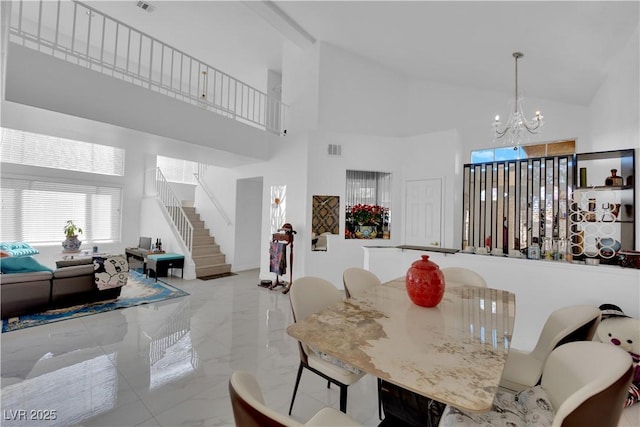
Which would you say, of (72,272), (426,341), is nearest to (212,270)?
(72,272)

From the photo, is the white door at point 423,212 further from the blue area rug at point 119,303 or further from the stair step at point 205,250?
the stair step at point 205,250

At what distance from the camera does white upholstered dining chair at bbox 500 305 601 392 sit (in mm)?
1590

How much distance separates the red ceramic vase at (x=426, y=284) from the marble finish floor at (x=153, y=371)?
3.15 ft

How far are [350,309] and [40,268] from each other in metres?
4.91

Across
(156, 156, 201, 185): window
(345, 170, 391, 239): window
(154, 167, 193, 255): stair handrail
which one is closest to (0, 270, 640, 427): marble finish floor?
(345, 170, 391, 239): window

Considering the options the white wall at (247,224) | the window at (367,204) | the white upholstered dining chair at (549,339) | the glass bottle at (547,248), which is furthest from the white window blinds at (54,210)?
the glass bottle at (547,248)

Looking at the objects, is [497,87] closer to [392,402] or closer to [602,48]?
[602,48]

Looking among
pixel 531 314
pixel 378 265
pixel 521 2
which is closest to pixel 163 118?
pixel 378 265

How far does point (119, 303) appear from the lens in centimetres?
445

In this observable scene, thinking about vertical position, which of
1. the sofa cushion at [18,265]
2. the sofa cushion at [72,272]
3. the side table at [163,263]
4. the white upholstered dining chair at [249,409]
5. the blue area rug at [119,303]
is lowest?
the blue area rug at [119,303]

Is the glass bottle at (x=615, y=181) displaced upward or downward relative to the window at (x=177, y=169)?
downward

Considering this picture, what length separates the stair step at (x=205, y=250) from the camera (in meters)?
6.82

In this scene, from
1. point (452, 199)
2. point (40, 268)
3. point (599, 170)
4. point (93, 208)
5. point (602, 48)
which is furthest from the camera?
point (93, 208)

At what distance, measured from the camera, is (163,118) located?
4.29 metres
